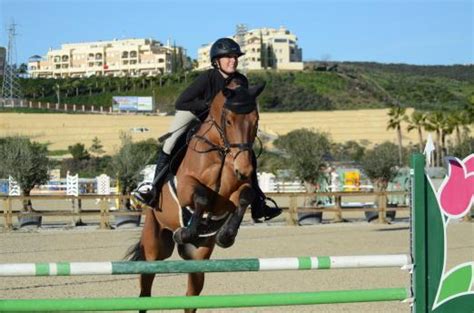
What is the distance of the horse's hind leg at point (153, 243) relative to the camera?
6.79 meters

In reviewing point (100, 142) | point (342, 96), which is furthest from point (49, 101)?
point (100, 142)

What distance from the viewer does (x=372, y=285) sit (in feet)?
33.9

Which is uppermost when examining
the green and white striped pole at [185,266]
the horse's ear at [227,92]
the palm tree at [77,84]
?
the palm tree at [77,84]

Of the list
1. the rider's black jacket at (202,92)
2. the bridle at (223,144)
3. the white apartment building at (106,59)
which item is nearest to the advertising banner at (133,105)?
the white apartment building at (106,59)

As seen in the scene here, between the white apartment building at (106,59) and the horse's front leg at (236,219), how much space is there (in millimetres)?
164147

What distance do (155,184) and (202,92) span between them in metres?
0.86

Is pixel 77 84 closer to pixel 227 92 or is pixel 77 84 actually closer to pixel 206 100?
pixel 206 100

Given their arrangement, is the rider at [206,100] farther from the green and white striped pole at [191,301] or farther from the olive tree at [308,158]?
the olive tree at [308,158]

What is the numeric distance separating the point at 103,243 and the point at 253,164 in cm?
1206

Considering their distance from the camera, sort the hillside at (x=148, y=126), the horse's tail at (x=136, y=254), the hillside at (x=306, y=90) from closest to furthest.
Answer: the horse's tail at (x=136, y=254)
the hillside at (x=148, y=126)
the hillside at (x=306, y=90)

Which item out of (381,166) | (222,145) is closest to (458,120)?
(381,166)

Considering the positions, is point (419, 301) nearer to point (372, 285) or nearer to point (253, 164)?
point (253, 164)

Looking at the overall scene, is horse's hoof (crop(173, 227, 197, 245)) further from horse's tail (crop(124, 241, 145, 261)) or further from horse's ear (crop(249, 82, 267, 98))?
horse's ear (crop(249, 82, 267, 98))

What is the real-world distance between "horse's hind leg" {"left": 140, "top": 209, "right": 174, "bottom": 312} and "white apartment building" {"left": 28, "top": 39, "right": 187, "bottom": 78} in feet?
535
